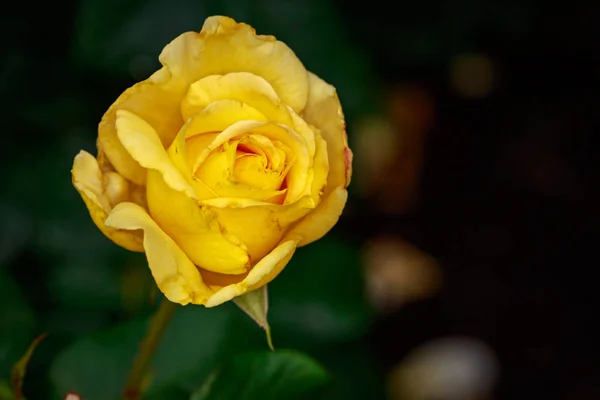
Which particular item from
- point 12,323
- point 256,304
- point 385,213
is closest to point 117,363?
point 12,323

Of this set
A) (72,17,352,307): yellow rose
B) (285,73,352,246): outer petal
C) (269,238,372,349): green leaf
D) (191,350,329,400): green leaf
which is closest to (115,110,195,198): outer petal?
(72,17,352,307): yellow rose

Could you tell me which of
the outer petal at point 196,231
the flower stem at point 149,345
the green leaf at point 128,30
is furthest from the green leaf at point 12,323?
the outer petal at point 196,231

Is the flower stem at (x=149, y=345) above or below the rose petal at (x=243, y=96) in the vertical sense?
below

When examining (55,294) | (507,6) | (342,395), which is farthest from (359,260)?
(507,6)

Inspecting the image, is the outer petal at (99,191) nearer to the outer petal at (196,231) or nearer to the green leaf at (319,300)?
the outer petal at (196,231)

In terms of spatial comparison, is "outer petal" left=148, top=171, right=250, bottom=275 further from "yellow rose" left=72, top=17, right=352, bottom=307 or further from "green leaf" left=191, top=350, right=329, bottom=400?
"green leaf" left=191, top=350, right=329, bottom=400

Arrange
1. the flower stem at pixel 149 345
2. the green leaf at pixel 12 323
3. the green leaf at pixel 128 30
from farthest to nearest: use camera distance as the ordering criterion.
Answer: the green leaf at pixel 128 30
the green leaf at pixel 12 323
the flower stem at pixel 149 345
